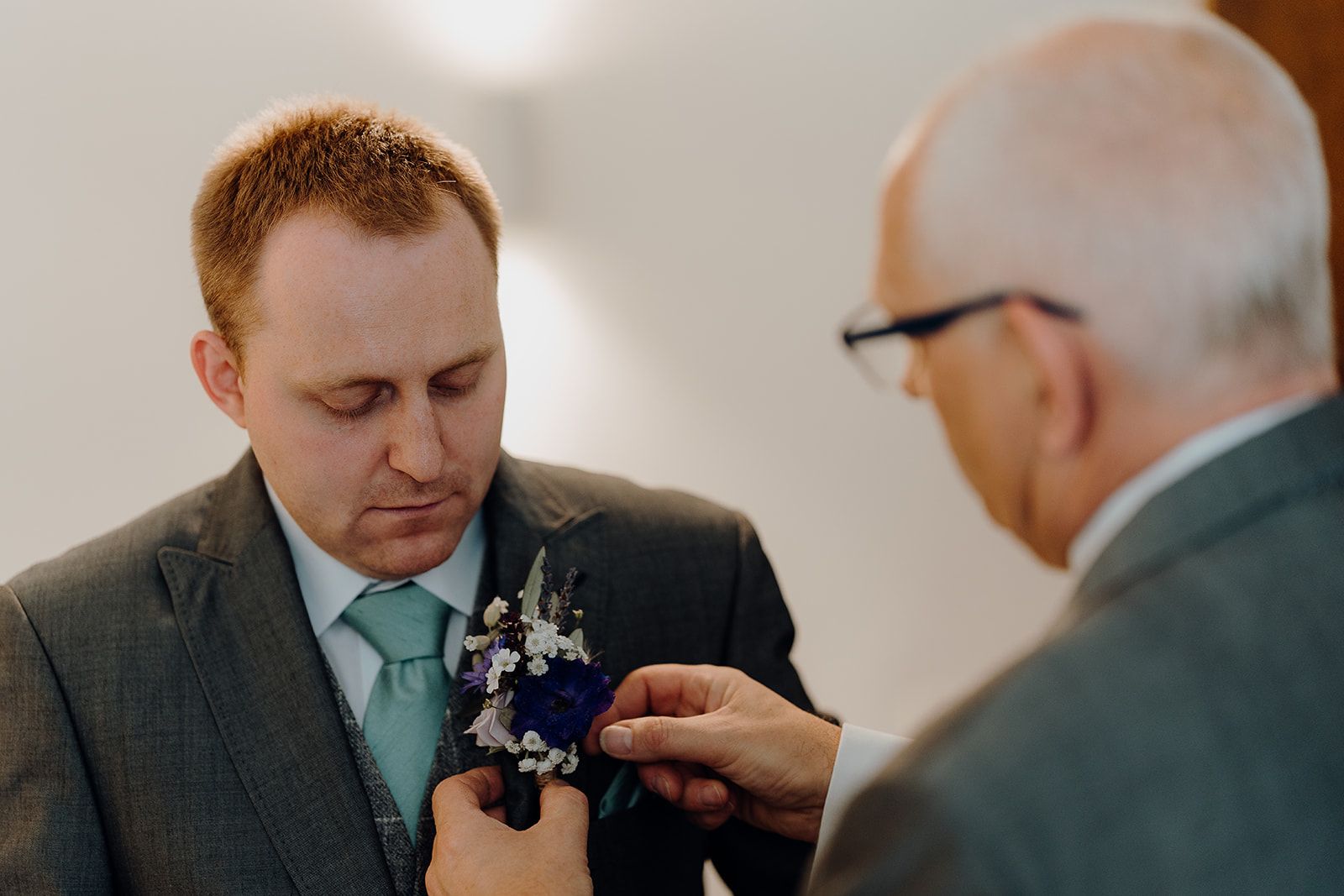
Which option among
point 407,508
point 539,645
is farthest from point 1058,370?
point 407,508

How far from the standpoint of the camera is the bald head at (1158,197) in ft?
3.01

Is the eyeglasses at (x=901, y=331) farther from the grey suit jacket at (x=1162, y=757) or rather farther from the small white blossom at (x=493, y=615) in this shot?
the small white blossom at (x=493, y=615)

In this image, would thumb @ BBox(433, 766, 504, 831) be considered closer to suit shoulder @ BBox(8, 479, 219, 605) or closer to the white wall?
suit shoulder @ BBox(8, 479, 219, 605)

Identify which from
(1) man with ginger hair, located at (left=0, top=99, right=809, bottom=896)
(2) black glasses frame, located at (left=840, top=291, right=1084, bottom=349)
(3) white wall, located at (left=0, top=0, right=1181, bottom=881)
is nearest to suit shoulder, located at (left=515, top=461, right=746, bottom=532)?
(1) man with ginger hair, located at (left=0, top=99, right=809, bottom=896)

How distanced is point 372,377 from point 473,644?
382mm

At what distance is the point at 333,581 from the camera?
1.74 metres

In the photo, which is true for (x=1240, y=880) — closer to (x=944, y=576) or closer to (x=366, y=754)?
(x=366, y=754)

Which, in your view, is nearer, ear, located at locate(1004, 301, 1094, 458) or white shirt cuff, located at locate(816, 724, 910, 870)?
ear, located at locate(1004, 301, 1094, 458)

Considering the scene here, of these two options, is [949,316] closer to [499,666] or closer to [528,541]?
[499,666]

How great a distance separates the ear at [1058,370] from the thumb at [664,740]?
0.78 meters

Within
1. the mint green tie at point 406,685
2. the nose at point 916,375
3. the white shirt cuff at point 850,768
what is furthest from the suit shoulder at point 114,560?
the nose at point 916,375

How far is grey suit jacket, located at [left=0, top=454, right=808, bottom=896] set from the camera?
1550mm

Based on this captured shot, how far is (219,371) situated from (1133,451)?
1299 millimetres

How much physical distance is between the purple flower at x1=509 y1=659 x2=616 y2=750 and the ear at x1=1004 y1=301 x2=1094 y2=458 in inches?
29.7
